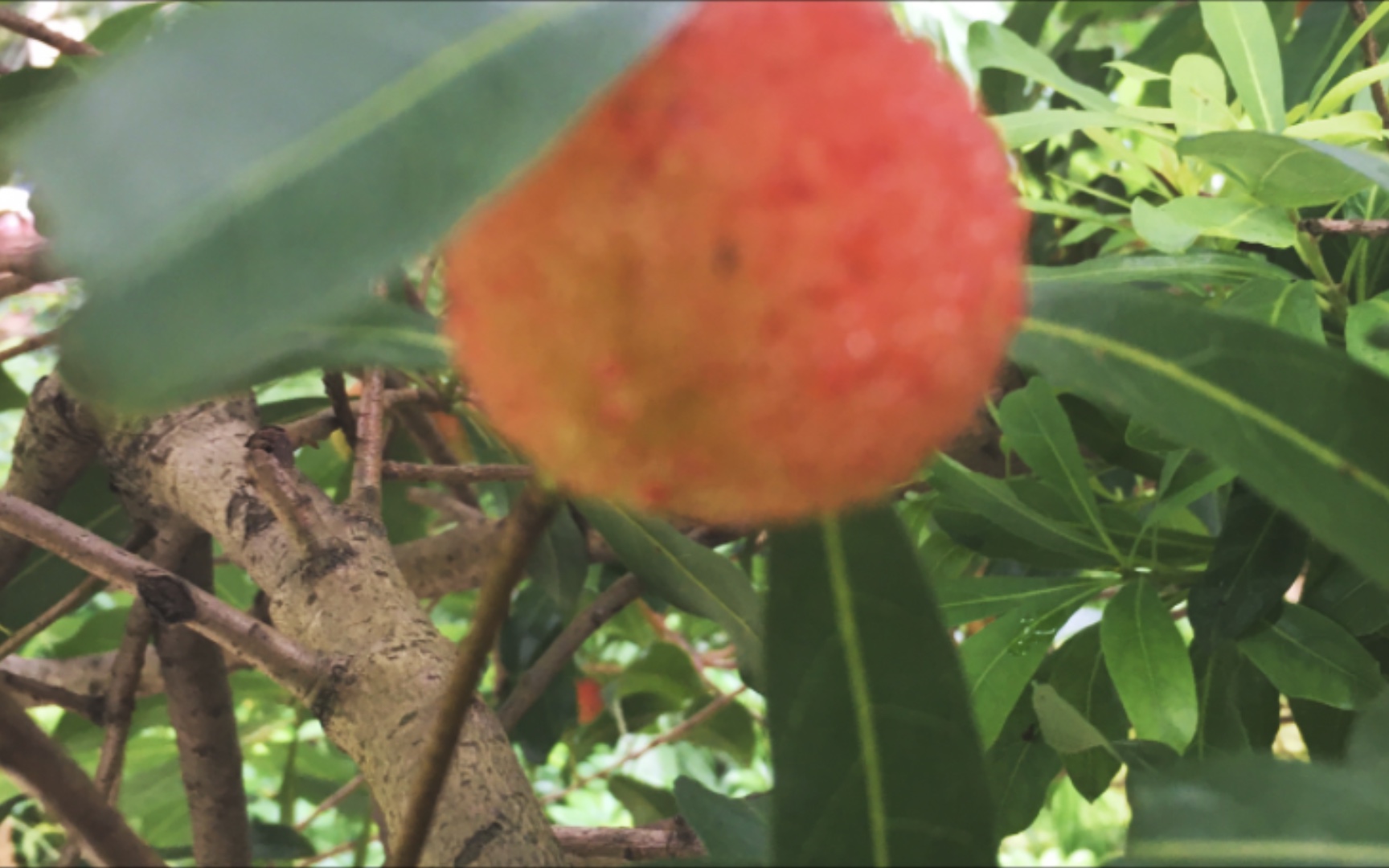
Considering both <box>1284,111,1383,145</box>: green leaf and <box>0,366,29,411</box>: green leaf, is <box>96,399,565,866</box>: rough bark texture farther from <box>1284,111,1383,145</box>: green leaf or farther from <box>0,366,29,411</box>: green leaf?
<box>1284,111,1383,145</box>: green leaf

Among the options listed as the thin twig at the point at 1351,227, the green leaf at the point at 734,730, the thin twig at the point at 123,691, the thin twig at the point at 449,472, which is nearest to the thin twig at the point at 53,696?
the thin twig at the point at 123,691

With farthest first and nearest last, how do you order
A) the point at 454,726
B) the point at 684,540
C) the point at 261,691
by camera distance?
1. the point at 261,691
2. the point at 684,540
3. the point at 454,726

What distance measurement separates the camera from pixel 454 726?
0.25m

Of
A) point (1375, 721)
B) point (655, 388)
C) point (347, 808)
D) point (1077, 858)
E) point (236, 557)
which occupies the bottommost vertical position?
point (1077, 858)

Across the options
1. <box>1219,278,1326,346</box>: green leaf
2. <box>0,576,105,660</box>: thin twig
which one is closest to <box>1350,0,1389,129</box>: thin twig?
<box>1219,278,1326,346</box>: green leaf

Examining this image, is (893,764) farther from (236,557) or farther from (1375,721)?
(236,557)

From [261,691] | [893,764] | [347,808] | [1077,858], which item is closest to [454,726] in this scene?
[893,764]

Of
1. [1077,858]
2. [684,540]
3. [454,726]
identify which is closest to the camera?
[454,726]

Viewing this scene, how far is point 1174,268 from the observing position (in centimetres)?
46

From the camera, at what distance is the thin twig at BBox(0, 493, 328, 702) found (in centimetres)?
37

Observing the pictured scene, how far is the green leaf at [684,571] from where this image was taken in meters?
0.42

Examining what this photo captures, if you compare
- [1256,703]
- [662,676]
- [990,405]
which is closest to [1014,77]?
[990,405]

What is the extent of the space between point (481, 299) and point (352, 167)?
1.7 inches

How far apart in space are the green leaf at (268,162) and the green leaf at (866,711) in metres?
0.15
